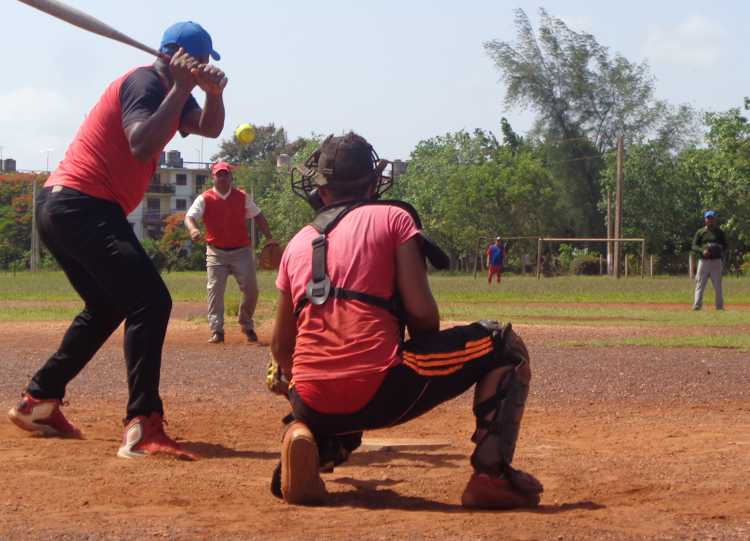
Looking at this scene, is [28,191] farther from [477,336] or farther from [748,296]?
[477,336]

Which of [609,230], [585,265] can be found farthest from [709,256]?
[609,230]

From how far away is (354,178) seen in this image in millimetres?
5211

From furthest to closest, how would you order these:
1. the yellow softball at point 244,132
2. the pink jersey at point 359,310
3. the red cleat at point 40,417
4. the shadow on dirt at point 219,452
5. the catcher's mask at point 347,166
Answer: the yellow softball at point 244,132
the red cleat at point 40,417
the shadow on dirt at point 219,452
the catcher's mask at point 347,166
the pink jersey at point 359,310

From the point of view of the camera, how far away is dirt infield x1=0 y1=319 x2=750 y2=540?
14.7 feet

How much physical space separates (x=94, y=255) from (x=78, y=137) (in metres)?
0.63

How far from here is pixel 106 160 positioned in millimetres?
6355

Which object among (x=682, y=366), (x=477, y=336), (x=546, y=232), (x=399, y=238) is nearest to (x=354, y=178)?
(x=399, y=238)

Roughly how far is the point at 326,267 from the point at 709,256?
17.4 m

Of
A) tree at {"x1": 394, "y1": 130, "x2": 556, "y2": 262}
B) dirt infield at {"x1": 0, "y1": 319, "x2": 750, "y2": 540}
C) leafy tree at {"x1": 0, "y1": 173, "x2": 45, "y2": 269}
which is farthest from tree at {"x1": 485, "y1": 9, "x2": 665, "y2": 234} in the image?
dirt infield at {"x1": 0, "y1": 319, "x2": 750, "y2": 540}

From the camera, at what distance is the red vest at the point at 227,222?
1311 cm

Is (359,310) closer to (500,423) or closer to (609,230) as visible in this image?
(500,423)

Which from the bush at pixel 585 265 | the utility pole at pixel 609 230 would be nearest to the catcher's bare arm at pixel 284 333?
the utility pole at pixel 609 230

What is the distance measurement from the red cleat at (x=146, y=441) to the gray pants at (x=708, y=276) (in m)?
16.4

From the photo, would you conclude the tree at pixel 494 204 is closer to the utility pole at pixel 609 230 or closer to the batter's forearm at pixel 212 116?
the utility pole at pixel 609 230
